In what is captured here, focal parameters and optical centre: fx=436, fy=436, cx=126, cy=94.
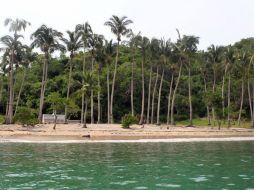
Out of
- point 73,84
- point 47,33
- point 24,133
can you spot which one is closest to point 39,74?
point 73,84

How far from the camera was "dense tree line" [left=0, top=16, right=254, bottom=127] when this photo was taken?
68.6 m

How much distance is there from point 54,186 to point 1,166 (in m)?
8.26

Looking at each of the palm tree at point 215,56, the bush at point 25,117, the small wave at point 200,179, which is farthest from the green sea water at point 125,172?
the palm tree at point 215,56

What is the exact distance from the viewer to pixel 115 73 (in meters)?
76.1

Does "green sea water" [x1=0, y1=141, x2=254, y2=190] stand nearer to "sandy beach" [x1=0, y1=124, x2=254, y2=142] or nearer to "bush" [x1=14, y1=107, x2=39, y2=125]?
"sandy beach" [x1=0, y1=124, x2=254, y2=142]

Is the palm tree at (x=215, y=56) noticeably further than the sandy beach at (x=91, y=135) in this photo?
Yes

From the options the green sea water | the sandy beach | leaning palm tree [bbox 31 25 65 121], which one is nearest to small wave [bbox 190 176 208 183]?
the green sea water

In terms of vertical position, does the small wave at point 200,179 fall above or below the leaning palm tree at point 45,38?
A: below

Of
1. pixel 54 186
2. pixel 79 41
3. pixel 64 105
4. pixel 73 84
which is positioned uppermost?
pixel 79 41

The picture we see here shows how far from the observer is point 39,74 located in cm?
9525

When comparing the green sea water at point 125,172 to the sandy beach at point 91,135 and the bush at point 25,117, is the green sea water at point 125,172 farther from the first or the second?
the bush at point 25,117

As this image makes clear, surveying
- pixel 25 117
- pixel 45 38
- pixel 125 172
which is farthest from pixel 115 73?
pixel 125 172

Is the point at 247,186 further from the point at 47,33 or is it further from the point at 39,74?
the point at 39,74

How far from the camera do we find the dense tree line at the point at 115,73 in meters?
68.6
